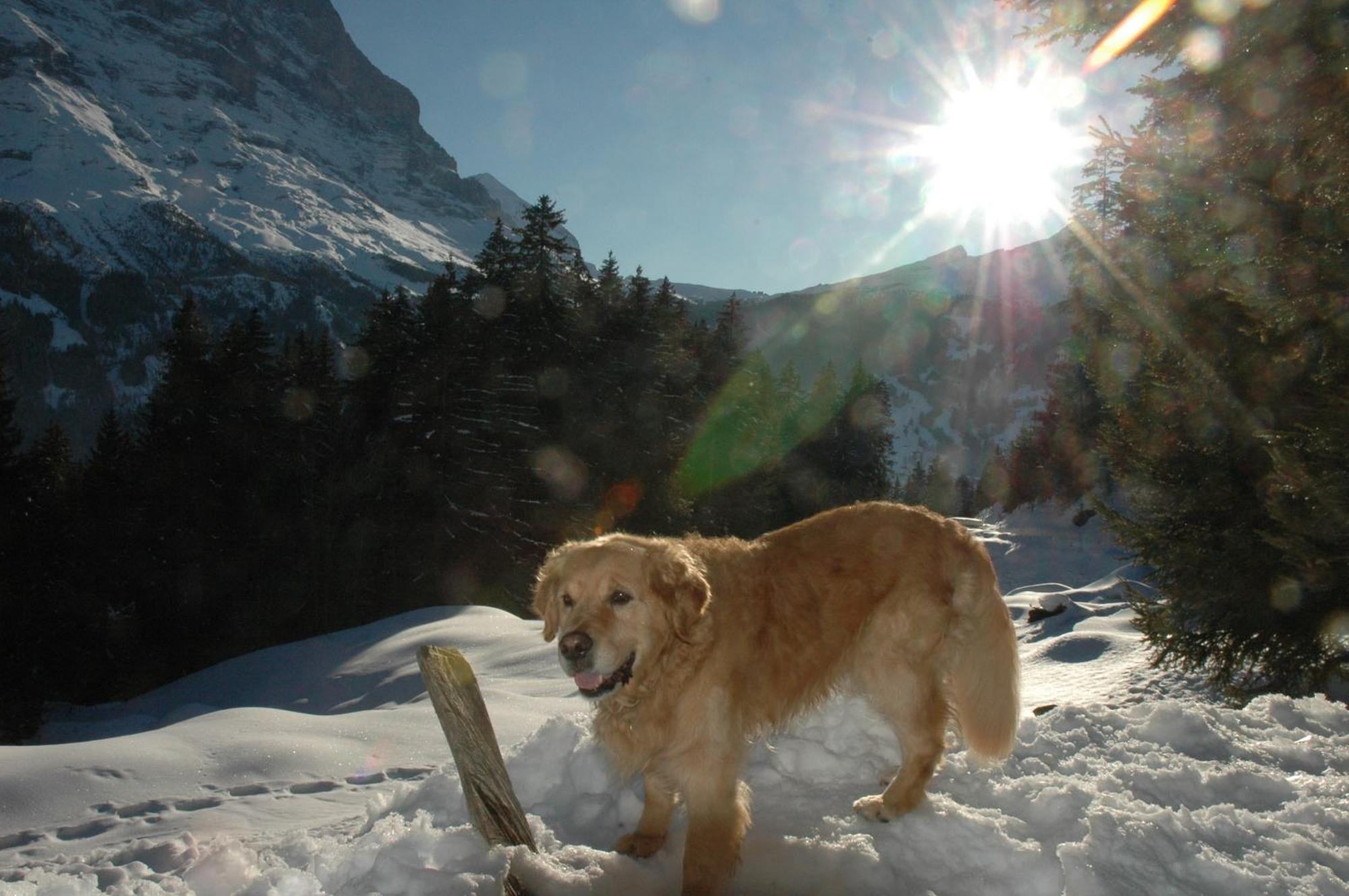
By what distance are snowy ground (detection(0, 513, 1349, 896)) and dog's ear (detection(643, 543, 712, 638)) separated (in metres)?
1.20

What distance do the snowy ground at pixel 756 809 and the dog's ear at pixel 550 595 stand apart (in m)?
1.04

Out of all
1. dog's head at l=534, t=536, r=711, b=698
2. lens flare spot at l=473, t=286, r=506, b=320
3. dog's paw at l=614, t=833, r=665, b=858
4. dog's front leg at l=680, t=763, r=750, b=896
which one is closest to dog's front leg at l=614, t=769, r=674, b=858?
dog's paw at l=614, t=833, r=665, b=858

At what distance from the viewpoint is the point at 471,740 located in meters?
2.98

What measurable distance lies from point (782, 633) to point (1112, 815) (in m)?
1.71

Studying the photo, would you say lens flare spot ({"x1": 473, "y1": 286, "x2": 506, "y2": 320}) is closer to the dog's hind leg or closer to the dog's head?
the dog's head

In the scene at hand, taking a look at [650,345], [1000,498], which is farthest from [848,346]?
[650,345]

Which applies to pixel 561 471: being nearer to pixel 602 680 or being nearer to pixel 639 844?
pixel 639 844

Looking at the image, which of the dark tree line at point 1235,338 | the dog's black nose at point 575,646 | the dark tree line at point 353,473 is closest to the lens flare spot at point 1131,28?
the dark tree line at point 1235,338

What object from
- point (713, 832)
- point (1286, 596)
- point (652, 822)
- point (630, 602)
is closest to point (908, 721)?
point (713, 832)

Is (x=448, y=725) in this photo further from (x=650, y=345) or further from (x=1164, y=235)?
(x=650, y=345)

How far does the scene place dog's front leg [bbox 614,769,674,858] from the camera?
12.0 ft

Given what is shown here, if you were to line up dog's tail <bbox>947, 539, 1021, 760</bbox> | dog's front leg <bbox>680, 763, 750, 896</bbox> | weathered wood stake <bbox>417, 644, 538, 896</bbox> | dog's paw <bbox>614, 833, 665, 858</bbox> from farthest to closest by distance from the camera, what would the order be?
dog's tail <bbox>947, 539, 1021, 760</bbox>, dog's paw <bbox>614, 833, 665, 858</bbox>, dog's front leg <bbox>680, 763, 750, 896</bbox>, weathered wood stake <bbox>417, 644, 538, 896</bbox>

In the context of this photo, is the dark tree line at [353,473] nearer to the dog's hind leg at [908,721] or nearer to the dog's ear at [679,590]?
the dog's hind leg at [908,721]

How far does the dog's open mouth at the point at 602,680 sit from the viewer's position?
3.32 m
